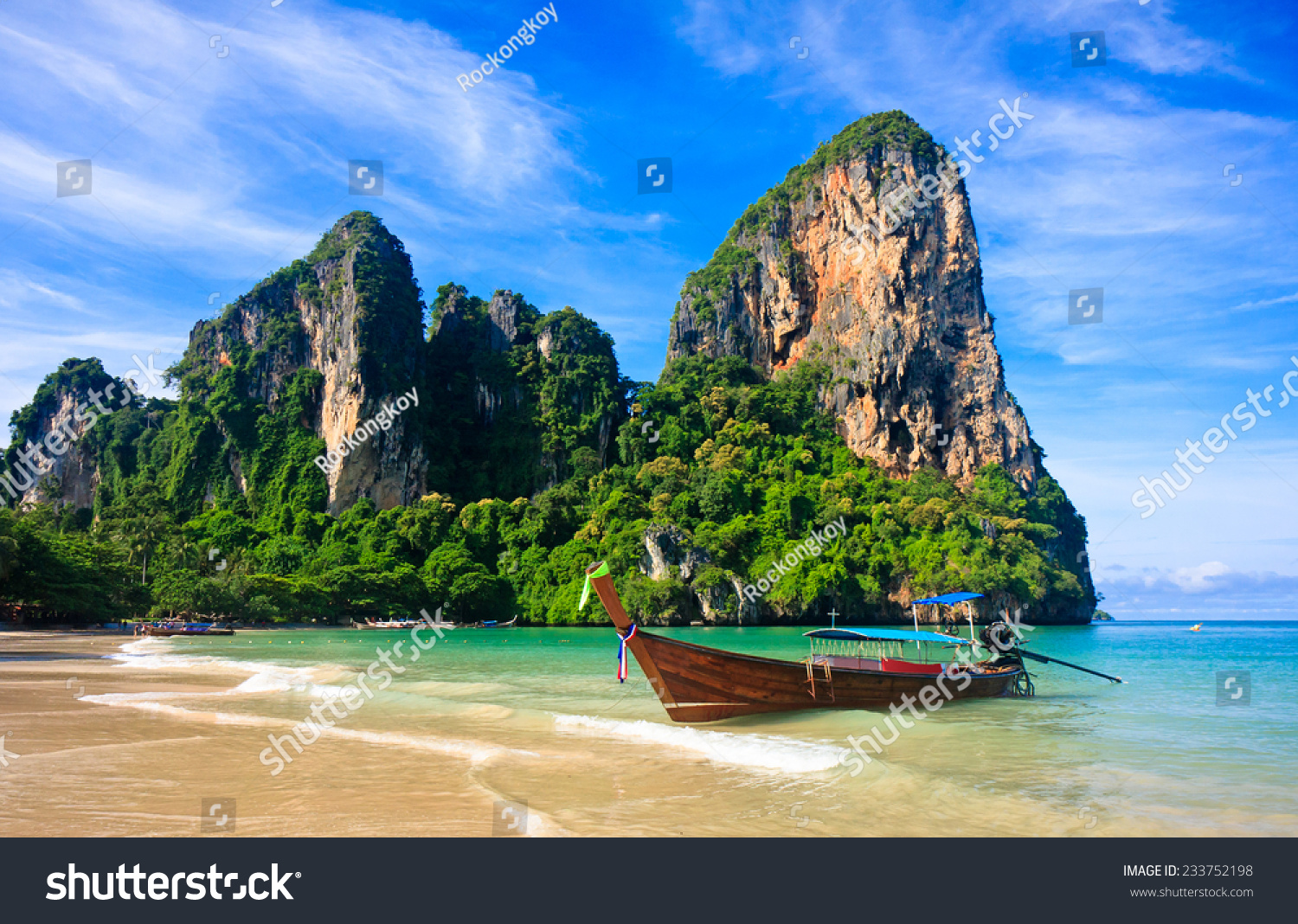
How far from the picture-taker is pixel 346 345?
210ft

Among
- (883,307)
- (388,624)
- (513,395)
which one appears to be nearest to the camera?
(388,624)

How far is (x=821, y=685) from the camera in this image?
11.8 m

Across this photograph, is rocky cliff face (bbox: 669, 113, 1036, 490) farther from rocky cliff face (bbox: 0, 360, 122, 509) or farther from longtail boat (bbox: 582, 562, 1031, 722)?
rocky cliff face (bbox: 0, 360, 122, 509)

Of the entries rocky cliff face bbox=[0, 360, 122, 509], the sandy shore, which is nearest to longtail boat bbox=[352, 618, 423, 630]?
the sandy shore

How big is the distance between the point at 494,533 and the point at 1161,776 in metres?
56.2

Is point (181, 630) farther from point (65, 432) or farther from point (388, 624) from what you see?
point (65, 432)

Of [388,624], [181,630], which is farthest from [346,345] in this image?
[181,630]

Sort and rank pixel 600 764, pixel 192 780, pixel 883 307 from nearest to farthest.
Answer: pixel 192 780
pixel 600 764
pixel 883 307

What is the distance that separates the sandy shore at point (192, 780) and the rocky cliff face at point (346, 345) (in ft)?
176

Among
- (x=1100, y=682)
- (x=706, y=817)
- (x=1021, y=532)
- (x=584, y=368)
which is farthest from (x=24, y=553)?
(x=1021, y=532)

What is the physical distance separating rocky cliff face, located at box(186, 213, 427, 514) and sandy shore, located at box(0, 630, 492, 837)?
2116 inches

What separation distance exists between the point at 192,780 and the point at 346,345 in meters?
62.5

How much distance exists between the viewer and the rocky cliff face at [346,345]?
63.3 metres
